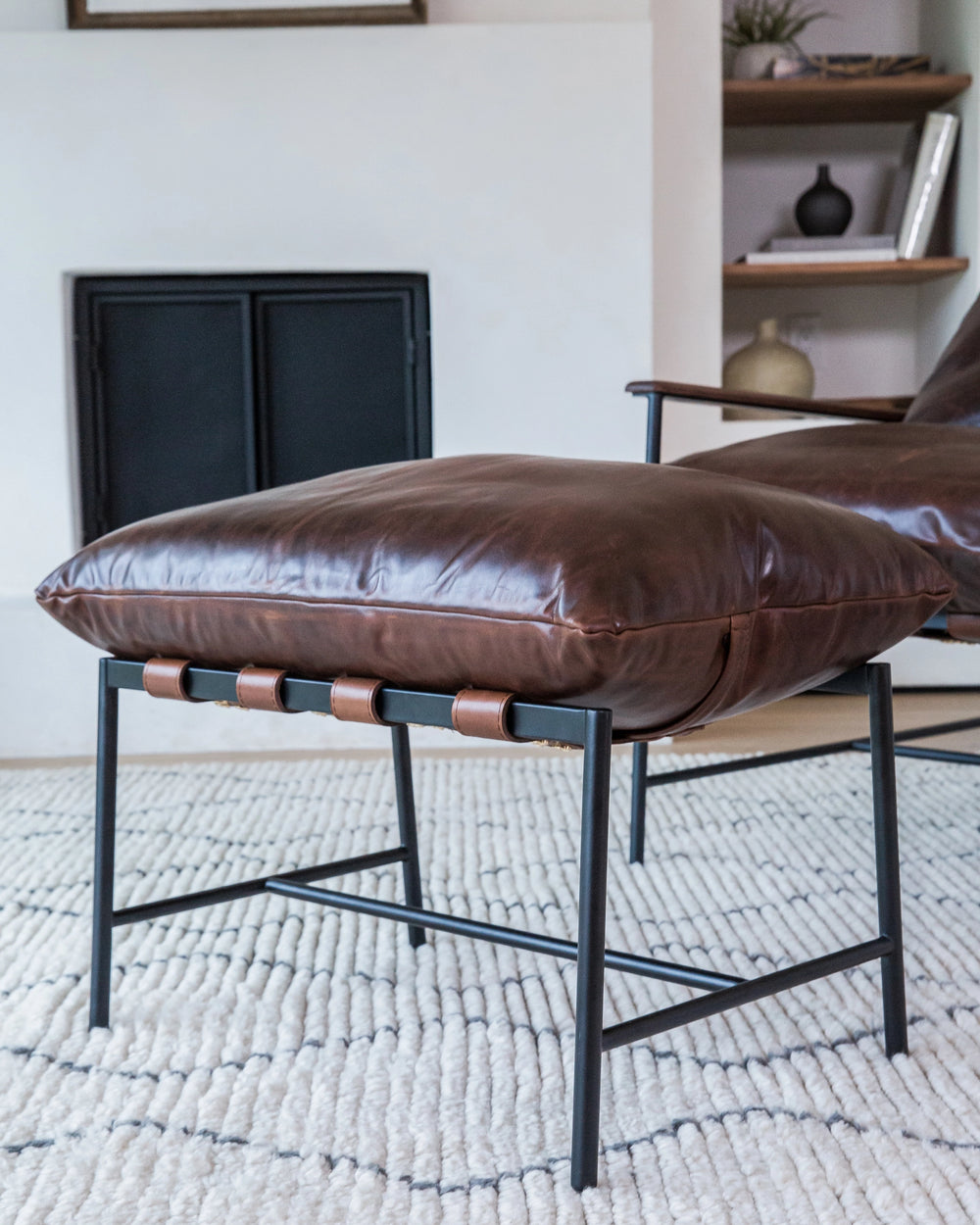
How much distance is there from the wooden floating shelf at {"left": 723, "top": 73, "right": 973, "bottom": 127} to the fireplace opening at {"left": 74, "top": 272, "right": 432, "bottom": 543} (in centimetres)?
94

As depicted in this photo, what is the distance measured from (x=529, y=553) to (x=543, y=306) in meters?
1.86

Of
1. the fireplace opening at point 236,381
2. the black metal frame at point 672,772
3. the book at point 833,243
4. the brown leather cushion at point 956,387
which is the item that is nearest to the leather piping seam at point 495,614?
the black metal frame at point 672,772

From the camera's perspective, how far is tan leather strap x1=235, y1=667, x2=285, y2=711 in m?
0.91

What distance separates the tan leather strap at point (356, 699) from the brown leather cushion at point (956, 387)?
1.17 meters

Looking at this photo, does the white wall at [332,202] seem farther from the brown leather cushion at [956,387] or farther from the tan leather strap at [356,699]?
the tan leather strap at [356,699]

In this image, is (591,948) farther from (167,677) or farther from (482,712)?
(167,677)

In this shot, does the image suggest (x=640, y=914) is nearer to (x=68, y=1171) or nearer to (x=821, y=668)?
(x=821, y=668)

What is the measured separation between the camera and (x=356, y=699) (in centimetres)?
85

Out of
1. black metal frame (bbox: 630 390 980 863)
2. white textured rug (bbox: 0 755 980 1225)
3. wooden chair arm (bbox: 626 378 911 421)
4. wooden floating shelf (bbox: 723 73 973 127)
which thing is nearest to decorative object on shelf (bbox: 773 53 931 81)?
wooden floating shelf (bbox: 723 73 973 127)

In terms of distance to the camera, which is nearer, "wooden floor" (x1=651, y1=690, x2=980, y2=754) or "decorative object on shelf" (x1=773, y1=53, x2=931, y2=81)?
"wooden floor" (x1=651, y1=690, x2=980, y2=754)

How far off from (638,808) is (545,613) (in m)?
0.89

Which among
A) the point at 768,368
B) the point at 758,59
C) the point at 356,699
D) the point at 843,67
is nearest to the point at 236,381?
the point at 768,368

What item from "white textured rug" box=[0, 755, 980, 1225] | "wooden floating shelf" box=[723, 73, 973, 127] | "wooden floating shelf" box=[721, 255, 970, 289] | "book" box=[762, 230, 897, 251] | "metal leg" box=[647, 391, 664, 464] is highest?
"wooden floating shelf" box=[723, 73, 973, 127]

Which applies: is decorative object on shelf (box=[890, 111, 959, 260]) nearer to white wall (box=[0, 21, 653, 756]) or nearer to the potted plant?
the potted plant
